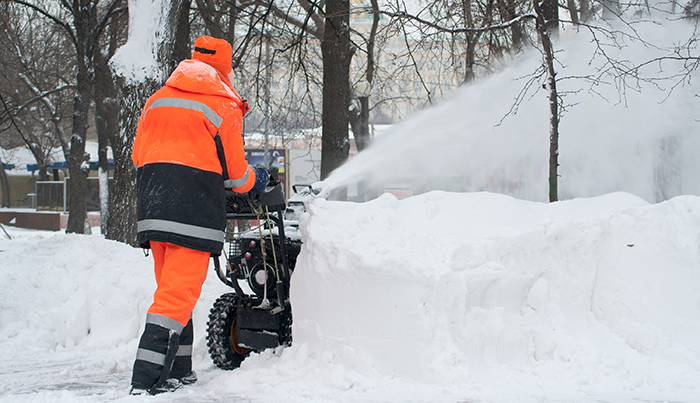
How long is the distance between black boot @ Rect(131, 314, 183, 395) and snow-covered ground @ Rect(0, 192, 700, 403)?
94mm

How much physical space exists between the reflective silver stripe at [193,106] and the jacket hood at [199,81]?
0.08 metres

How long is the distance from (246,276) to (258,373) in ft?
2.26

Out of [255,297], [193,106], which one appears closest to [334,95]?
[255,297]

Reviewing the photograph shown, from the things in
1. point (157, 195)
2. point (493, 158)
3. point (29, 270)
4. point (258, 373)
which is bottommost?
point (258, 373)

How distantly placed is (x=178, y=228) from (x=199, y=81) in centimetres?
81

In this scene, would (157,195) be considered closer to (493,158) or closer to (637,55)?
(637,55)

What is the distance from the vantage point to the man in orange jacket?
290 centimetres

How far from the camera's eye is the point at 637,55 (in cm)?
705

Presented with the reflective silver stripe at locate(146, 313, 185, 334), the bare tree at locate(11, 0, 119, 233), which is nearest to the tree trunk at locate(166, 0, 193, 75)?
the reflective silver stripe at locate(146, 313, 185, 334)

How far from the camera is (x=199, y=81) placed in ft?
10.0

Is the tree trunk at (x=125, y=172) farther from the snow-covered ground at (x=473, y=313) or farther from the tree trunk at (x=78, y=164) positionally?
the tree trunk at (x=78, y=164)

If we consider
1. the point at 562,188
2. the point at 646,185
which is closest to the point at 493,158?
the point at 562,188

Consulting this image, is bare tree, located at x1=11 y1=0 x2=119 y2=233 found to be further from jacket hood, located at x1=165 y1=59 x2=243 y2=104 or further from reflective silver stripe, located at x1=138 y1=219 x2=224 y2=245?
reflective silver stripe, located at x1=138 y1=219 x2=224 y2=245

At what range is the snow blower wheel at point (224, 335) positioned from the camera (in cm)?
361
